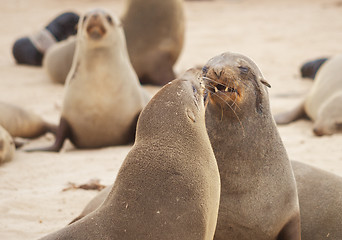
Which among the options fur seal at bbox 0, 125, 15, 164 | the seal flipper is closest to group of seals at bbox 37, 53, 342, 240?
fur seal at bbox 0, 125, 15, 164

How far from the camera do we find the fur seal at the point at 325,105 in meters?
6.32

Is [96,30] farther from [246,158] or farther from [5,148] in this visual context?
[246,158]

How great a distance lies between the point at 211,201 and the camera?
265 centimetres

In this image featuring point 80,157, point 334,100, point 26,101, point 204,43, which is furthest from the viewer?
point 204,43

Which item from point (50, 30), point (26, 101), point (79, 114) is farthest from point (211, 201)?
point (50, 30)

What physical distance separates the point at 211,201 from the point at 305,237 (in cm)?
111

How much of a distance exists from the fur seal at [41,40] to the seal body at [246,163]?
8807 mm

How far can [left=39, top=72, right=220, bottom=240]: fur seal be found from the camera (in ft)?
8.11

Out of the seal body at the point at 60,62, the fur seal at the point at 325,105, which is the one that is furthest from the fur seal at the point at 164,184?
the seal body at the point at 60,62

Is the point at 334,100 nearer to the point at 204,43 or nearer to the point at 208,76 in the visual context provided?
the point at 208,76

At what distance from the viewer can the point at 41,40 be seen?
11.8 meters

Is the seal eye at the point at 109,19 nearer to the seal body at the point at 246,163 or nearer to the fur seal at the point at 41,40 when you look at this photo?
the seal body at the point at 246,163

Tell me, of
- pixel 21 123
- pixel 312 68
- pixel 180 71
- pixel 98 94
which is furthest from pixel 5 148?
pixel 312 68

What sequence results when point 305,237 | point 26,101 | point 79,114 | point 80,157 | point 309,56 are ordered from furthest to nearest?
1. point 309,56
2. point 26,101
3. point 79,114
4. point 80,157
5. point 305,237
